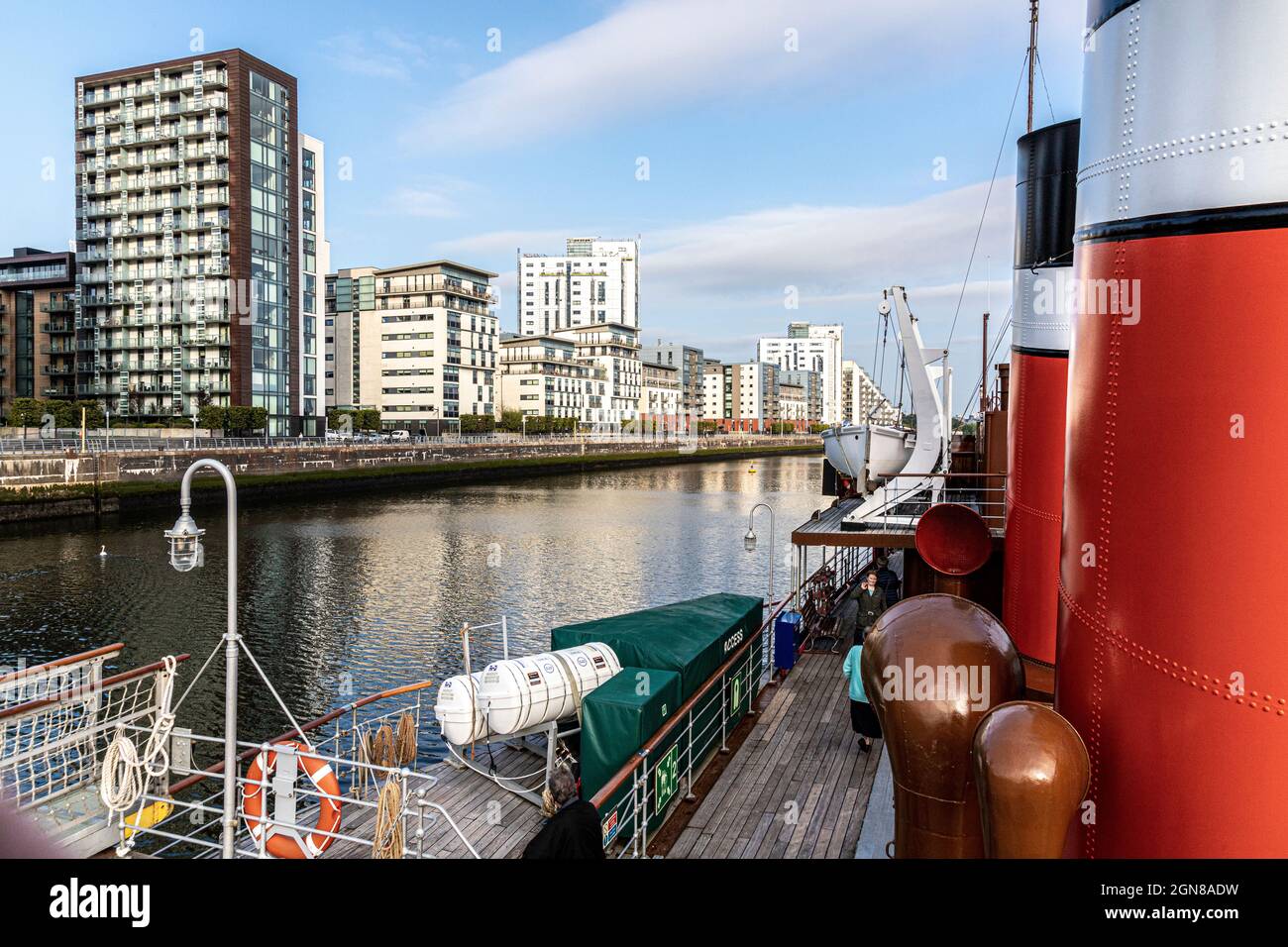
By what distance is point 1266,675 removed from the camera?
174 inches

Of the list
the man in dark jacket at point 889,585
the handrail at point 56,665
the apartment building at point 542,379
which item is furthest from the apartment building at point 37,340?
the man in dark jacket at point 889,585

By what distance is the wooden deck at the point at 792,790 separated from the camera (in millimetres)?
11336

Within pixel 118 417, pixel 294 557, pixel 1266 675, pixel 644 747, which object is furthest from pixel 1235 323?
pixel 118 417

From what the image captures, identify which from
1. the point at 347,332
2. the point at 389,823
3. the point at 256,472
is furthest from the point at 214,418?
the point at 389,823

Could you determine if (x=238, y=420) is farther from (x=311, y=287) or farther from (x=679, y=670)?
(x=679, y=670)

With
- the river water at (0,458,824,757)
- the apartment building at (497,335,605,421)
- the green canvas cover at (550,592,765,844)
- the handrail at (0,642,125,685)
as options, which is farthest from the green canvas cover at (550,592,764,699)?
the apartment building at (497,335,605,421)

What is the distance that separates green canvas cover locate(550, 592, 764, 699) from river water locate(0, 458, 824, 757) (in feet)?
39.5

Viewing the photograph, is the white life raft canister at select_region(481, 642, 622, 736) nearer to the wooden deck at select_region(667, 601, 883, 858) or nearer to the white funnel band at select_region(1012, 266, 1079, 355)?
the wooden deck at select_region(667, 601, 883, 858)

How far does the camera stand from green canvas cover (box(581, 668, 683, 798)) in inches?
474

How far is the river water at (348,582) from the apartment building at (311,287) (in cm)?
3751

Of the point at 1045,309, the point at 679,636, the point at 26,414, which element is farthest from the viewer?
the point at 26,414

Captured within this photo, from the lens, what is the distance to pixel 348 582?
41.6m

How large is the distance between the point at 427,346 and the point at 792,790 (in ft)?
457
